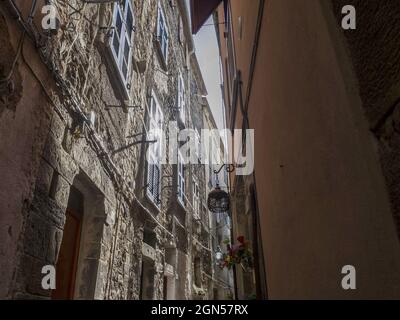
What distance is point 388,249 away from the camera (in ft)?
2.87

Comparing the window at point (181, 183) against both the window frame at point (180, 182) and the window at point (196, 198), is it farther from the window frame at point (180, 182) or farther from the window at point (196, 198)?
the window at point (196, 198)

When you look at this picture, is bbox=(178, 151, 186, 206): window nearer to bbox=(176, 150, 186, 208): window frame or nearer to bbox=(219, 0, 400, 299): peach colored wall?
bbox=(176, 150, 186, 208): window frame

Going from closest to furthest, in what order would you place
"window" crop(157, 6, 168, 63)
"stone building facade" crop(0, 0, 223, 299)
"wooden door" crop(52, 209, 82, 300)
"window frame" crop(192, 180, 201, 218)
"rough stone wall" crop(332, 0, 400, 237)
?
"rough stone wall" crop(332, 0, 400, 237) < "stone building facade" crop(0, 0, 223, 299) < "wooden door" crop(52, 209, 82, 300) < "window" crop(157, 6, 168, 63) < "window frame" crop(192, 180, 201, 218)

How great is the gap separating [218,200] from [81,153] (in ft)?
12.0

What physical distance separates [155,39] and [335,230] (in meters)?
7.19

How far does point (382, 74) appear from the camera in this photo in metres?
0.89

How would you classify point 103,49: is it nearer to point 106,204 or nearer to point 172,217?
point 106,204

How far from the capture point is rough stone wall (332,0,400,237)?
82cm

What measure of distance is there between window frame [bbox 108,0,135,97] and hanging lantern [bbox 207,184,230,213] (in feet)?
8.92

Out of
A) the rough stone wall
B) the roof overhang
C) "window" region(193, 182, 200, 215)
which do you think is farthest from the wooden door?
"window" region(193, 182, 200, 215)

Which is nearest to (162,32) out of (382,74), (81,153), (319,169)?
(81,153)

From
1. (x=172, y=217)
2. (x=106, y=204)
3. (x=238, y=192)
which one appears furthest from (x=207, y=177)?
(x=106, y=204)

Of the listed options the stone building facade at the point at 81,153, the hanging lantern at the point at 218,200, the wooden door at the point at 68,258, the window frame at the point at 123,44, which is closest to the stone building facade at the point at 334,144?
the stone building facade at the point at 81,153

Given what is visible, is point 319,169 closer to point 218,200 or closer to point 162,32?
point 218,200
